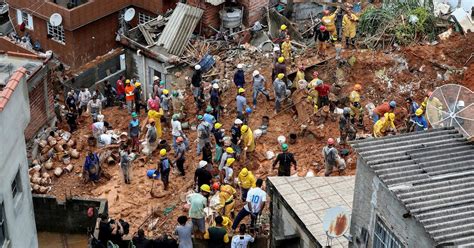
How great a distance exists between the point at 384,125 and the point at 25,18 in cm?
2025

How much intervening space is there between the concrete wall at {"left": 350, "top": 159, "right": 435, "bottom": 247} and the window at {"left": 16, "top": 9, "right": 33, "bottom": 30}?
2515cm

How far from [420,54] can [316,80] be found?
199 inches

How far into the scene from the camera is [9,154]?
16188mm

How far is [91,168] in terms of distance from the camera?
25469 millimetres

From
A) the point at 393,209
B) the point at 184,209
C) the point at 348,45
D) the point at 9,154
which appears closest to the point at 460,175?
the point at 393,209

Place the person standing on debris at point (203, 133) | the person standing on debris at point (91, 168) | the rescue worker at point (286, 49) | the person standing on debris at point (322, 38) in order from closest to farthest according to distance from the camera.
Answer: the person standing on debris at point (203, 133) → the person standing on debris at point (91, 168) → the rescue worker at point (286, 49) → the person standing on debris at point (322, 38)

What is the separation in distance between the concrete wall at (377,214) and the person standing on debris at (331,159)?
7.25m

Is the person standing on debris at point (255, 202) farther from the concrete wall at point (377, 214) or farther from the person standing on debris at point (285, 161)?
the concrete wall at point (377, 214)

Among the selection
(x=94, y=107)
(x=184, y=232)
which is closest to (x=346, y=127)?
(x=184, y=232)

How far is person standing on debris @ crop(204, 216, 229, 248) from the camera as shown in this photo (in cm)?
2011

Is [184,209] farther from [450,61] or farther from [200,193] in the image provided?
[450,61]

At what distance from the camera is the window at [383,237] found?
13.9 metres

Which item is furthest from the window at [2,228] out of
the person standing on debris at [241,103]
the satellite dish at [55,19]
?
the satellite dish at [55,19]

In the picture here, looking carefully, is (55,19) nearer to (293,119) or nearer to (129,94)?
(129,94)
